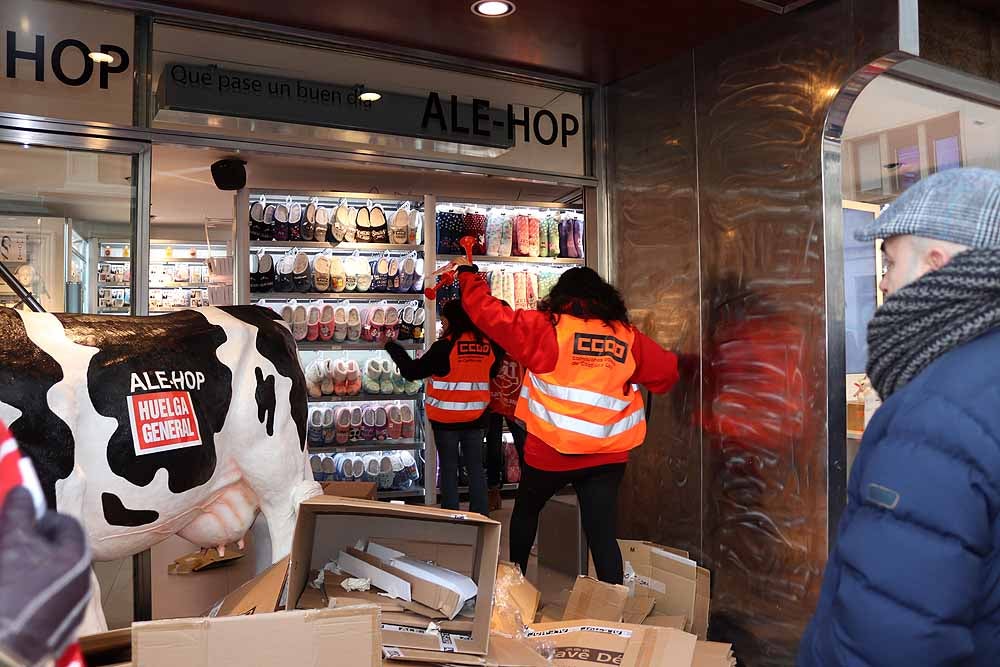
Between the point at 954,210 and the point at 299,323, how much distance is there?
192 inches

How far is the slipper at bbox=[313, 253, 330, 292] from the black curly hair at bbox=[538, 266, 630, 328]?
2.57m

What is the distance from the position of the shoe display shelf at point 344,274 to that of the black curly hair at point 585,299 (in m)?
2.50

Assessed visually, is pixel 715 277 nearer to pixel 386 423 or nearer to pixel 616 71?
pixel 616 71

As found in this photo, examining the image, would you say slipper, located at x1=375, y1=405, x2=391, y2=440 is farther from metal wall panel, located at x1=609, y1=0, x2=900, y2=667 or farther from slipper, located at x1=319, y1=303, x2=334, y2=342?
metal wall panel, located at x1=609, y1=0, x2=900, y2=667

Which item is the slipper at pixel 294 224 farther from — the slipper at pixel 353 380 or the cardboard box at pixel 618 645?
the cardboard box at pixel 618 645

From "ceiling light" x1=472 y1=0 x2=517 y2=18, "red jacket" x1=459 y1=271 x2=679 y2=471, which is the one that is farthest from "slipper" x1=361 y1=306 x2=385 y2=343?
"ceiling light" x1=472 y1=0 x2=517 y2=18

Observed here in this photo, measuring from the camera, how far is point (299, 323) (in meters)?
5.68

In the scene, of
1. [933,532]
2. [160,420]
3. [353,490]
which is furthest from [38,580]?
[353,490]

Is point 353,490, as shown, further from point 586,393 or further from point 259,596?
point 259,596

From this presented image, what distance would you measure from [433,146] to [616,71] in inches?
44.2

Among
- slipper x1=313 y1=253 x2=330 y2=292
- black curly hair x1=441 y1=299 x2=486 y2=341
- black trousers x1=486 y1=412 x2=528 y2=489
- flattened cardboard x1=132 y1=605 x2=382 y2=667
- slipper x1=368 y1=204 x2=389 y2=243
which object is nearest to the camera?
flattened cardboard x1=132 y1=605 x2=382 y2=667

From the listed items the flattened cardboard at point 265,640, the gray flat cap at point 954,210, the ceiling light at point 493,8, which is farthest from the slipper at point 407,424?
the gray flat cap at point 954,210

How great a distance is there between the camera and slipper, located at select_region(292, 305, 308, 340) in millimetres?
5664

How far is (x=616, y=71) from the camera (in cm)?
456
